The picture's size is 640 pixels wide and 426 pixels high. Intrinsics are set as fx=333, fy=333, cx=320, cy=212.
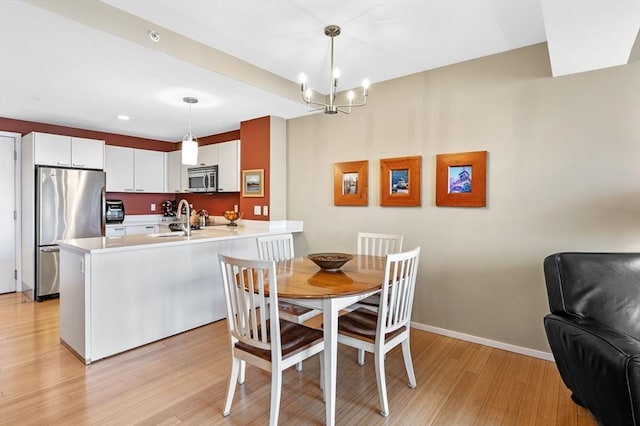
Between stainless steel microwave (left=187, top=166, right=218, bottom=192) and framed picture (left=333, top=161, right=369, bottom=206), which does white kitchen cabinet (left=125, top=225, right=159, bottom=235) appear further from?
framed picture (left=333, top=161, right=369, bottom=206)

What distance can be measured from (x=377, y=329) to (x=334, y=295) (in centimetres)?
38

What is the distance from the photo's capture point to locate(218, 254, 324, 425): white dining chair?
1715 mm

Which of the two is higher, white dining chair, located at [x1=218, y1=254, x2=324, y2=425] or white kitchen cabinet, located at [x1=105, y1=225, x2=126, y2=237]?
white kitchen cabinet, located at [x1=105, y1=225, x2=126, y2=237]

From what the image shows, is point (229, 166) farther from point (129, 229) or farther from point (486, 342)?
point (486, 342)

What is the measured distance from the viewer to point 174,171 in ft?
18.8

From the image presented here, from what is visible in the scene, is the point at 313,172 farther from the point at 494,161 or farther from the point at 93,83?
the point at 93,83

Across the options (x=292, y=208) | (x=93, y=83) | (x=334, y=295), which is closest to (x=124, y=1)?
(x=93, y=83)

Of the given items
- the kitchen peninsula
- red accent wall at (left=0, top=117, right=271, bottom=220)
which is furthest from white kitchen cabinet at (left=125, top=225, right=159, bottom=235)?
the kitchen peninsula

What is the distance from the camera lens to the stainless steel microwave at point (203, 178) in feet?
16.4

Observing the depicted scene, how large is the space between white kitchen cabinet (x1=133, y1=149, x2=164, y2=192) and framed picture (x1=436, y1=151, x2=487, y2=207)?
15.3 ft

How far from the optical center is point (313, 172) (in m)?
4.12

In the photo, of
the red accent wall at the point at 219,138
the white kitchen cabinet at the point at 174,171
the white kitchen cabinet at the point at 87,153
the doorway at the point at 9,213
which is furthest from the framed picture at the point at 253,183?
the doorway at the point at 9,213

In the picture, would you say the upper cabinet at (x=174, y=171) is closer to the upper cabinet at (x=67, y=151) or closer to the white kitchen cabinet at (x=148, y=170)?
the white kitchen cabinet at (x=148, y=170)

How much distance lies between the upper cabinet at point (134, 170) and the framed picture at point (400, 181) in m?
4.09
